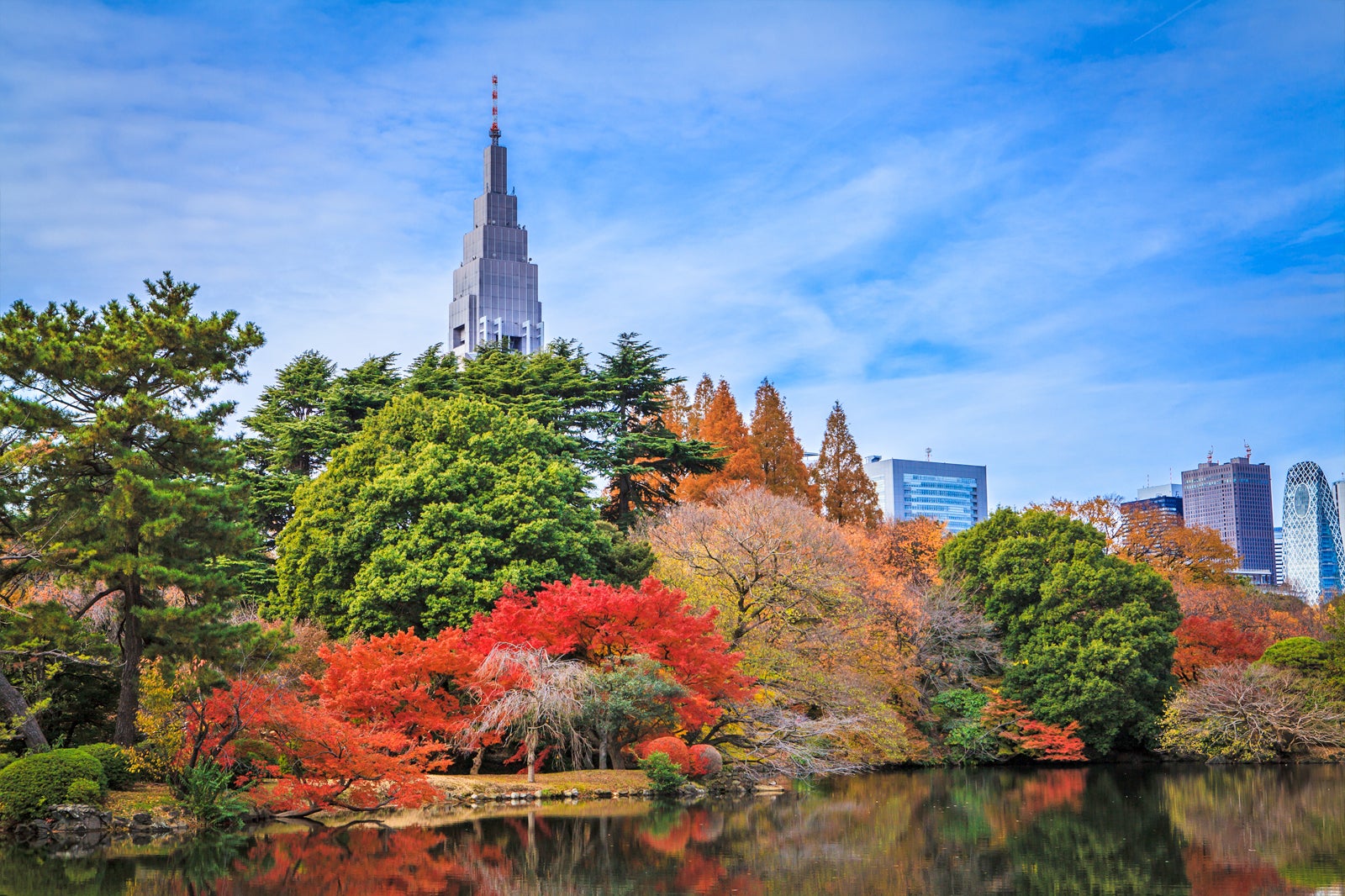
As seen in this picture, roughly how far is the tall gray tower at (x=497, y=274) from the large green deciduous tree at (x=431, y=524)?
157 feet

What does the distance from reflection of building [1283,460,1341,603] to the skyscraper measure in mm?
8961

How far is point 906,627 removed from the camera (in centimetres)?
3055

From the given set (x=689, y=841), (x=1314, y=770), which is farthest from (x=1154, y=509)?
(x=689, y=841)

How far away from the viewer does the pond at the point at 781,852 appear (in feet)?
40.9

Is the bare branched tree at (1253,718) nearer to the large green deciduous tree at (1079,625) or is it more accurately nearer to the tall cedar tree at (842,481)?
the large green deciduous tree at (1079,625)

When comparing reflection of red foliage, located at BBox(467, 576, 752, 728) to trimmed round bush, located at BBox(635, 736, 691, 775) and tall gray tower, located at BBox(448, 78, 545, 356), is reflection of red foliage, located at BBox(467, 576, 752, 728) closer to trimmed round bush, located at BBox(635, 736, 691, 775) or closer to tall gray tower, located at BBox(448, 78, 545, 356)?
trimmed round bush, located at BBox(635, 736, 691, 775)

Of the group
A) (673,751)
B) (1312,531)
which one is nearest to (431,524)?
(673,751)

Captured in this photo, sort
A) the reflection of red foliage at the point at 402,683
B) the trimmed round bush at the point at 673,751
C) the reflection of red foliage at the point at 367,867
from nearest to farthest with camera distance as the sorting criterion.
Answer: the reflection of red foliage at the point at 367,867, the reflection of red foliage at the point at 402,683, the trimmed round bush at the point at 673,751

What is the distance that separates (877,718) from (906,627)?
518cm

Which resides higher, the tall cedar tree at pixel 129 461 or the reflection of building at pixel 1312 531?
the reflection of building at pixel 1312 531

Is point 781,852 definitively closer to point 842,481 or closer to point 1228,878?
point 1228,878

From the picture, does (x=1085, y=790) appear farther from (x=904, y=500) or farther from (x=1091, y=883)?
(x=904, y=500)

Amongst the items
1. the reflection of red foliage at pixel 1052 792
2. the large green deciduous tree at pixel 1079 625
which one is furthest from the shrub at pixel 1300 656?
the reflection of red foliage at pixel 1052 792

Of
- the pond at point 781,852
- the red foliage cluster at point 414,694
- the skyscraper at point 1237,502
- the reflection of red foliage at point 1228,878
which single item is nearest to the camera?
the reflection of red foliage at point 1228,878
